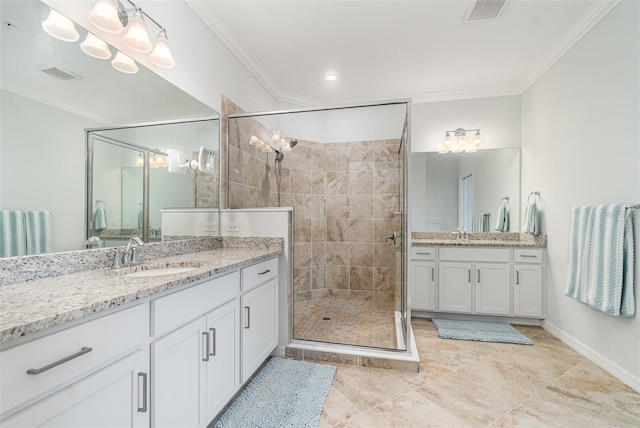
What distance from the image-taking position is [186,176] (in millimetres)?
2090

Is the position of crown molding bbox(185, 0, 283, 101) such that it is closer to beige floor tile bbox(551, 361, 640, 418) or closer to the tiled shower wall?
the tiled shower wall

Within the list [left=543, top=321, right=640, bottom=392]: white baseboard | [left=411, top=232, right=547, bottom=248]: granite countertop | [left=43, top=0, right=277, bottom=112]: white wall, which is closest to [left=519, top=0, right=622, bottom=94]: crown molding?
[left=411, top=232, right=547, bottom=248]: granite countertop

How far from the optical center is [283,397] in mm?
1731

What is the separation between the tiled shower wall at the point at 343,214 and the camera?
3621 mm

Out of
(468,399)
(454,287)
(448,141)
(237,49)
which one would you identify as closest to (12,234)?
(237,49)

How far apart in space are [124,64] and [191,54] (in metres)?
0.64

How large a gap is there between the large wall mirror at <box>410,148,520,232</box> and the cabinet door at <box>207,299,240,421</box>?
2392 millimetres

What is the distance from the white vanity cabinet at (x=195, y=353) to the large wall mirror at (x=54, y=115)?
2.05ft

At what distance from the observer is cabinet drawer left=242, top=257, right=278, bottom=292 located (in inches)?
69.1

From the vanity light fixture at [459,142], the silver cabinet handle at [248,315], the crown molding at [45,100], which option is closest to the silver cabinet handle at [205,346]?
the silver cabinet handle at [248,315]

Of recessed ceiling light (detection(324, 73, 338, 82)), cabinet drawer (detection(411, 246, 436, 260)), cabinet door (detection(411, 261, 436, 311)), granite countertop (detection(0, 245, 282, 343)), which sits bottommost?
cabinet door (detection(411, 261, 436, 311))

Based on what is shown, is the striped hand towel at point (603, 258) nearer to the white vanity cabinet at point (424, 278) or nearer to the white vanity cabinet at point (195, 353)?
the white vanity cabinet at point (424, 278)

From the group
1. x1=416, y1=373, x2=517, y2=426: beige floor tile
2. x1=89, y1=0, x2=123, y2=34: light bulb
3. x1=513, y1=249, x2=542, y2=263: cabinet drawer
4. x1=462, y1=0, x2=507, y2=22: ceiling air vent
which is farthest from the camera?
x1=513, y1=249, x2=542, y2=263: cabinet drawer

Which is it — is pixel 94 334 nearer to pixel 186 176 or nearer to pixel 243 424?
pixel 243 424
